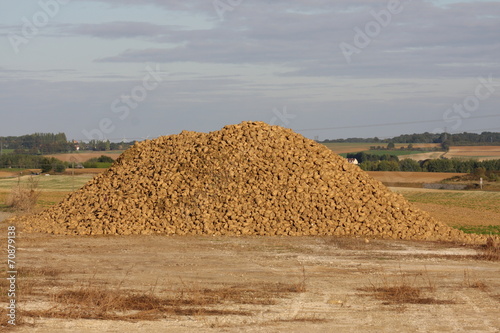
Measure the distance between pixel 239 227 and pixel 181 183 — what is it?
3.30 m

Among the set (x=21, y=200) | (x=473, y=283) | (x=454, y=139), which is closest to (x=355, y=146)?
(x=454, y=139)

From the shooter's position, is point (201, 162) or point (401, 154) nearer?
point (201, 162)

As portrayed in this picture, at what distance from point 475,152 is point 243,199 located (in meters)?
74.3

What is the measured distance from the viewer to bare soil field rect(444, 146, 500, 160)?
83.6 m

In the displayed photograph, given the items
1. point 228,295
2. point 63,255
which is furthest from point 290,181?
point 228,295

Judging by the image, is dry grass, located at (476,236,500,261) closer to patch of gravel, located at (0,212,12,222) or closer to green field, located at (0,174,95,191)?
patch of gravel, located at (0,212,12,222)

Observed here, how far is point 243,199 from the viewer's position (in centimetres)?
2134

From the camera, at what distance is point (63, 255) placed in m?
16.5

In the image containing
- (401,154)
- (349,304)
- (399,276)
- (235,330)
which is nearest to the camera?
(235,330)

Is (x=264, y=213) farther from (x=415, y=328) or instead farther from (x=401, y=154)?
(x=401, y=154)

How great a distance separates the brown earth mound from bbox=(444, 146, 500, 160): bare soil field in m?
64.6

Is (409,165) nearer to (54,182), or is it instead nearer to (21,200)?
(54,182)

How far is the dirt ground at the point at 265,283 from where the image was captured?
9781 mm

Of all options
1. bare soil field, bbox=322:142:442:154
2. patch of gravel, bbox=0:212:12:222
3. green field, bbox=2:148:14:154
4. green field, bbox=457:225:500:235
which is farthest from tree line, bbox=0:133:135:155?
green field, bbox=457:225:500:235
